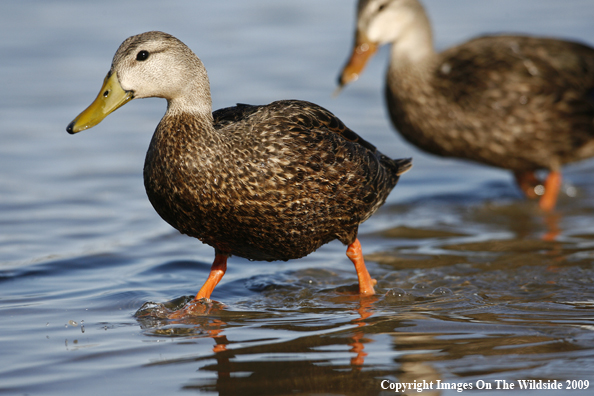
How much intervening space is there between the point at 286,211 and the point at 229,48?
27.9ft

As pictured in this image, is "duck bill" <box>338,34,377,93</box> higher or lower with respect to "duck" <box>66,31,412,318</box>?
higher

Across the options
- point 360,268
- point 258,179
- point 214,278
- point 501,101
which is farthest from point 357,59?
point 258,179

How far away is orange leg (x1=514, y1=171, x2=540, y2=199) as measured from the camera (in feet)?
27.7

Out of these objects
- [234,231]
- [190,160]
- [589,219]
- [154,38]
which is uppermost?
[154,38]

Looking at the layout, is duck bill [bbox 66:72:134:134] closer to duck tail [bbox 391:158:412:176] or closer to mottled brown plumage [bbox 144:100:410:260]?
mottled brown plumage [bbox 144:100:410:260]

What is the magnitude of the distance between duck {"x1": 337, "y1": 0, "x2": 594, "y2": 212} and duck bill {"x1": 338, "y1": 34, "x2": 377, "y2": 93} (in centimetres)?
1

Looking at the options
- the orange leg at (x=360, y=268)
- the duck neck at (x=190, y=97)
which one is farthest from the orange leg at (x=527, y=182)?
the duck neck at (x=190, y=97)

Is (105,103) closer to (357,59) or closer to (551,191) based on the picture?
(357,59)

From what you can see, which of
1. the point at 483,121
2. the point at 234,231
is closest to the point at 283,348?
the point at 234,231

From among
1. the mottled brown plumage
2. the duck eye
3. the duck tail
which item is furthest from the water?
the duck eye

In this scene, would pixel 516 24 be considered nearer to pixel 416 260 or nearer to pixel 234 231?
pixel 416 260

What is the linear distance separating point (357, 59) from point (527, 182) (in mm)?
2252

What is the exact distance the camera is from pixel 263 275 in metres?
5.97

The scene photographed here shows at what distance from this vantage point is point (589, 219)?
7.55 m
